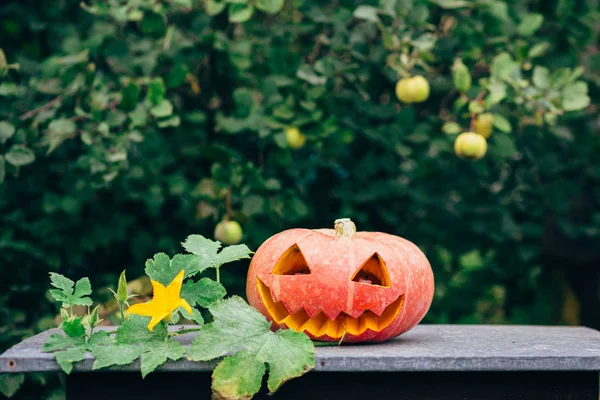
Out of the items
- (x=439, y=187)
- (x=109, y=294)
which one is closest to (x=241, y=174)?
(x=109, y=294)

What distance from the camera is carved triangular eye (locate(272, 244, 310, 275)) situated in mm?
2160

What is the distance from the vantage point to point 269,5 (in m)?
2.99

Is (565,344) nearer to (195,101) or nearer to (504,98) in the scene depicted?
(504,98)

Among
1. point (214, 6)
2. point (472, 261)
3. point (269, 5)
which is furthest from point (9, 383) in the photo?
point (472, 261)

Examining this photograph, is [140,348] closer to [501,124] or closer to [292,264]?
[292,264]

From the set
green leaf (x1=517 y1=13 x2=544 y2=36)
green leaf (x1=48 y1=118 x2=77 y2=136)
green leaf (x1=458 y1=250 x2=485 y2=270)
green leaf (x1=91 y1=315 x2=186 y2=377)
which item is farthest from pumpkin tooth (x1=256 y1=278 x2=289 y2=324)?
green leaf (x1=458 y1=250 x2=485 y2=270)

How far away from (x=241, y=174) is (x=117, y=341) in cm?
129

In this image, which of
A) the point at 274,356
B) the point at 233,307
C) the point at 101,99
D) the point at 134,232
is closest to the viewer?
the point at 274,356

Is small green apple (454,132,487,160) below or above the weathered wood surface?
below

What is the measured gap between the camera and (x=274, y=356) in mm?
1790

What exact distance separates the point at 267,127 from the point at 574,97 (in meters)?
1.21

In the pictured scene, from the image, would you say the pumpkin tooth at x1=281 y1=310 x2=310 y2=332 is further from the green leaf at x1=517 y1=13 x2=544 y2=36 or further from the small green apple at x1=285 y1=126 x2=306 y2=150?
the green leaf at x1=517 y1=13 x2=544 y2=36

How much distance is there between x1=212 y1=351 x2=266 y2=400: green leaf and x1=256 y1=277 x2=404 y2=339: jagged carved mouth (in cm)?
32

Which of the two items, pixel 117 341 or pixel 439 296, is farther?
pixel 439 296
